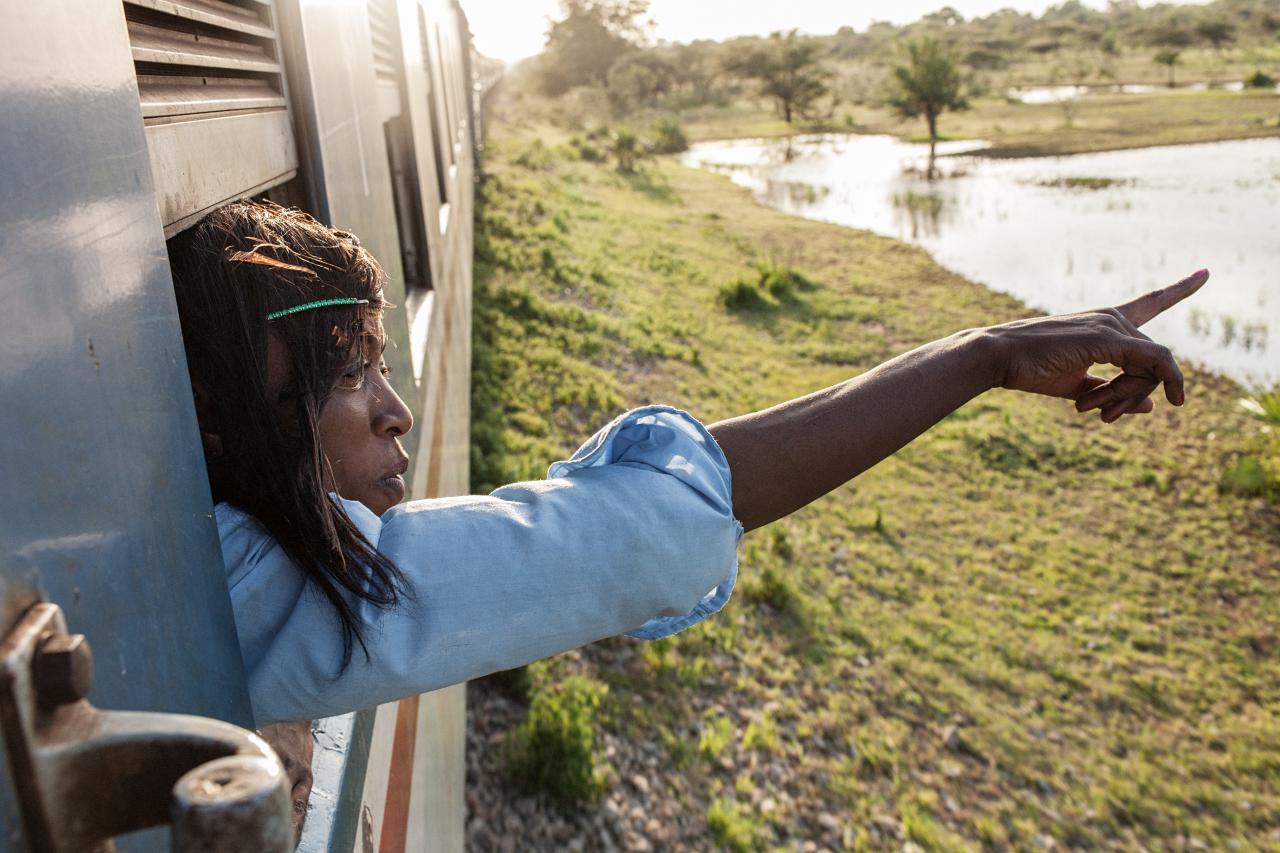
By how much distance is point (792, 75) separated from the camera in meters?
37.4

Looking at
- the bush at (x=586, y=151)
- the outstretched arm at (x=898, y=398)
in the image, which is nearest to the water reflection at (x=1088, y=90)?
the bush at (x=586, y=151)

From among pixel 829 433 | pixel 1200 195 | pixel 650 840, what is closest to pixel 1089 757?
pixel 650 840

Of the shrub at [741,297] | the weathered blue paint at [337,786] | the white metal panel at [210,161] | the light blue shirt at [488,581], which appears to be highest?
the white metal panel at [210,161]

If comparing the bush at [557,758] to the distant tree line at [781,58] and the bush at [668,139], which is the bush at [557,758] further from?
the distant tree line at [781,58]

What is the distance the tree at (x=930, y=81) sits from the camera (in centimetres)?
2598

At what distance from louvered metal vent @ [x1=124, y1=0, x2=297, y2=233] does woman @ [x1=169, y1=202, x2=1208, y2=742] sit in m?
0.08

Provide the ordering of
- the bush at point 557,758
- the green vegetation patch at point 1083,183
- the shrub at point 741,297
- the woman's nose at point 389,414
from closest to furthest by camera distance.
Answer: the woman's nose at point 389,414
the bush at point 557,758
the shrub at point 741,297
the green vegetation patch at point 1083,183

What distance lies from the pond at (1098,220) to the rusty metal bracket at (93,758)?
10787 mm

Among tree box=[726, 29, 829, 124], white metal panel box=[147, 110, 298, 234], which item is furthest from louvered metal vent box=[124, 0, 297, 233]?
tree box=[726, 29, 829, 124]

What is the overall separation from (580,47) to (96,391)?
5958 centimetres

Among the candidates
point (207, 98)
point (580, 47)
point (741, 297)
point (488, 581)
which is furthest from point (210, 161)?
point (580, 47)

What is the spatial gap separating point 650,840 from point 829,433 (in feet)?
8.88

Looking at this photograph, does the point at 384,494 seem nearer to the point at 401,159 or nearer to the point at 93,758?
the point at 93,758

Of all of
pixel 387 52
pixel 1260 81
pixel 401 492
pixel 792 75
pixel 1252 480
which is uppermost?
pixel 792 75
